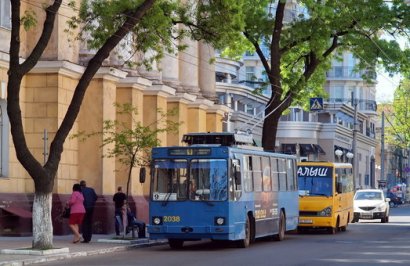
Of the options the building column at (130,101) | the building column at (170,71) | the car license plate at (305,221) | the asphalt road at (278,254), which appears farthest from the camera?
the building column at (170,71)

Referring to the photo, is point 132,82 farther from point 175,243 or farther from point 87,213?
point 175,243

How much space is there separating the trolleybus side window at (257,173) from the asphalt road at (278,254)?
1.74 m

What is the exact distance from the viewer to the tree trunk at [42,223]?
26.9 meters

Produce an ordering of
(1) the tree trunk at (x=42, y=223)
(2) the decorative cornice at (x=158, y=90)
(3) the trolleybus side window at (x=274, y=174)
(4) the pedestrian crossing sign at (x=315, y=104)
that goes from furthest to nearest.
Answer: (4) the pedestrian crossing sign at (x=315, y=104) → (2) the decorative cornice at (x=158, y=90) → (3) the trolleybus side window at (x=274, y=174) → (1) the tree trunk at (x=42, y=223)

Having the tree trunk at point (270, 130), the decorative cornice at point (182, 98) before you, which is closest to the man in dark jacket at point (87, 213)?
the tree trunk at point (270, 130)

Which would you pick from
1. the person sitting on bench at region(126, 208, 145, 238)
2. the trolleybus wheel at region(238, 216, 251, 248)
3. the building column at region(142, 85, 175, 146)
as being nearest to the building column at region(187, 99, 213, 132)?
the building column at region(142, 85, 175, 146)

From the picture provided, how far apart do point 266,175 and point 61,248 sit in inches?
356

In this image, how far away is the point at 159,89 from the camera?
144 ft

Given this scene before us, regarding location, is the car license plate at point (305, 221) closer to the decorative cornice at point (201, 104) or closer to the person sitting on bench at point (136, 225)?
the person sitting on bench at point (136, 225)

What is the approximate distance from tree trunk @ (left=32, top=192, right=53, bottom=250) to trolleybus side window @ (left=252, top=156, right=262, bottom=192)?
7.41m

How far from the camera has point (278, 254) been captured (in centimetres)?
2775

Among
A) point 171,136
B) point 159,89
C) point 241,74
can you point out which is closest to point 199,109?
point 171,136

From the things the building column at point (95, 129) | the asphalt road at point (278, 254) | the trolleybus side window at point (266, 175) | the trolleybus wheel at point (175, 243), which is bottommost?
the asphalt road at point (278, 254)

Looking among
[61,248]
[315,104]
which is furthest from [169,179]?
[315,104]
